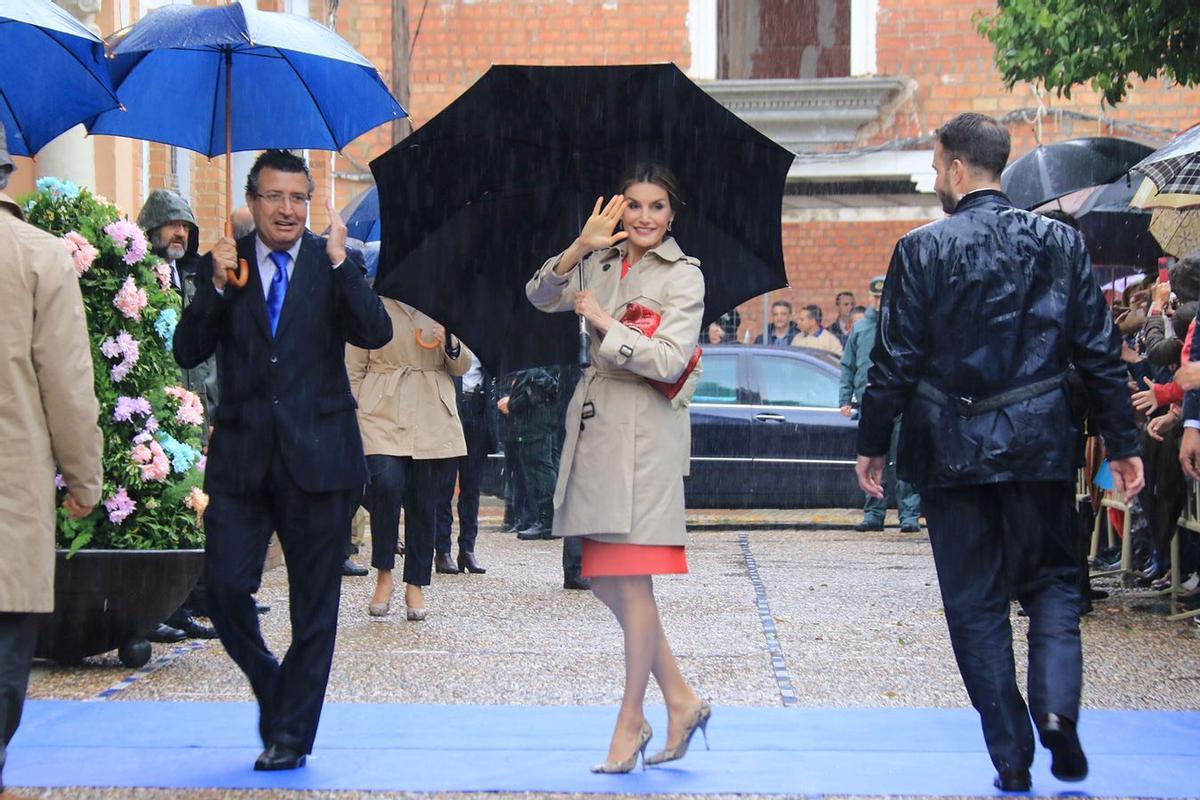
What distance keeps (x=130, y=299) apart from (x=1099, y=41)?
24.6ft

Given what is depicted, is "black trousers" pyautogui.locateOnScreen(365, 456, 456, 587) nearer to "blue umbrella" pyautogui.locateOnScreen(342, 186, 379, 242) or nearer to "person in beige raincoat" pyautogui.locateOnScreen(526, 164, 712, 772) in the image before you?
"blue umbrella" pyautogui.locateOnScreen(342, 186, 379, 242)

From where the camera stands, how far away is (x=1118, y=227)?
43.1ft

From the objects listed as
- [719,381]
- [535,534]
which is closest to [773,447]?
[719,381]

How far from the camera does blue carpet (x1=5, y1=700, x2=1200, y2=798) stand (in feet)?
17.8

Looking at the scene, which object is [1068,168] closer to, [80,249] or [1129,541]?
[1129,541]

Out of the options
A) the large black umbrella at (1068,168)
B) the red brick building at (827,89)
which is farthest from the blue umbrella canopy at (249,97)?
the red brick building at (827,89)

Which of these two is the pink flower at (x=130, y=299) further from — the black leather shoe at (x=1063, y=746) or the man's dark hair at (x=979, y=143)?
the black leather shoe at (x=1063, y=746)

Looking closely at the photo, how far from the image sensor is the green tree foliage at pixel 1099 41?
11328mm

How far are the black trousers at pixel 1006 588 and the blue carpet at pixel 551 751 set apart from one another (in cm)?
32

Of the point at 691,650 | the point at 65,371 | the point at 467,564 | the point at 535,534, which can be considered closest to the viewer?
the point at 65,371

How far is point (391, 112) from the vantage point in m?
6.93

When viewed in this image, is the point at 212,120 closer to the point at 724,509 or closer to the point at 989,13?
the point at 724,509

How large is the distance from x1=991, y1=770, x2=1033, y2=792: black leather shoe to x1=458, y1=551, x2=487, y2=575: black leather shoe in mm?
6507

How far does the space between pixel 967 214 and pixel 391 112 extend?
259 centimetres
